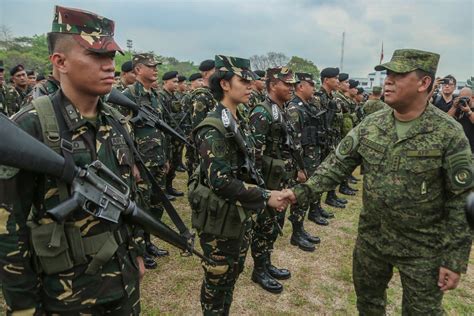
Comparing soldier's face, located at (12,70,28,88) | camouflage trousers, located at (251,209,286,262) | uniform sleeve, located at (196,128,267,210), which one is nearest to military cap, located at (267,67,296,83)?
camouflage trousers, located at (251,209,286,262)

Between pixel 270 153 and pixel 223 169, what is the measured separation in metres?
1.60

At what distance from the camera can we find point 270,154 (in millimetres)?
4066

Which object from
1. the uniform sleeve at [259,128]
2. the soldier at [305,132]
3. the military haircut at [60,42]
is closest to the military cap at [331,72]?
the soldier at [305,132]

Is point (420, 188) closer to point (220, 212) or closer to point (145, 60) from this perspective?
point (220, 212)

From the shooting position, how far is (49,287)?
1688 millimetres

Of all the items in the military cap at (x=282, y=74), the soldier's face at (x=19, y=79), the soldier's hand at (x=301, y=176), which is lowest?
the soldier's hand at (x=301, y=176)

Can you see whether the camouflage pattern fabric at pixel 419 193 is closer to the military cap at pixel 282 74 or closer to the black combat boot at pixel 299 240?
the military cap at pixel 282 74

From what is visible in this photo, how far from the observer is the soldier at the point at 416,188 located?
2.27m

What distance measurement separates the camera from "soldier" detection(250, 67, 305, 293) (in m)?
3.83

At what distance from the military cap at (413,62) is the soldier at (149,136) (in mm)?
3254

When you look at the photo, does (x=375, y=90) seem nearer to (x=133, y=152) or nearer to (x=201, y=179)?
(x=201, y=179)

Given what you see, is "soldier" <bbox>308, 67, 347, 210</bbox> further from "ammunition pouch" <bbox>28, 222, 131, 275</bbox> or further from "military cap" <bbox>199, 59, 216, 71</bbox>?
"ammunition pouch" <bbox>28, 222, 131, 275</bbox>

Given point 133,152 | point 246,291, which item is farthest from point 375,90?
point 133,152

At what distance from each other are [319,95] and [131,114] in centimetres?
389
